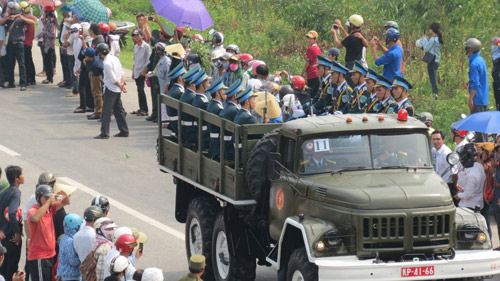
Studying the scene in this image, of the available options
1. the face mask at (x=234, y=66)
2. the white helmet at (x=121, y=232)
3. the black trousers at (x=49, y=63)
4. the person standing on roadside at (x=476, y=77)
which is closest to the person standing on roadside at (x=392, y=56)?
the person standing on roadside at (x=476, y=77)

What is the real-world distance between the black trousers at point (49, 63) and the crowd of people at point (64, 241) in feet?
44.2

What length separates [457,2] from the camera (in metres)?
23.1

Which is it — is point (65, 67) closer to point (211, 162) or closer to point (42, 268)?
point (211, 162)

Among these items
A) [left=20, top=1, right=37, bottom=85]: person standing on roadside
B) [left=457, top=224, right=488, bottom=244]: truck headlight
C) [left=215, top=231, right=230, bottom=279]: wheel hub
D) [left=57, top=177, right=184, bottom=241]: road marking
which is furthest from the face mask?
[left=20, top=1, right=37, bottom=85]: person standing on roadside

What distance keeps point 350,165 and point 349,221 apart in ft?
3.10

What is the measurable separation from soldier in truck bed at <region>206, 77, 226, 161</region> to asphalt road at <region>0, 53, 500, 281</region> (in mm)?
1895

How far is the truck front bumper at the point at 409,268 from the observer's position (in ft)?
36.9

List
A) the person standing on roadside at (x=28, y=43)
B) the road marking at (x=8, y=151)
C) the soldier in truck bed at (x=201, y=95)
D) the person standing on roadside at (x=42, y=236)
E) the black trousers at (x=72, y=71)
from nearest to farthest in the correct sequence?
the person standing on roadside at (x=42, y=236) < the soldier in truck bed at (x=201, y=95) < the road marking at (x=8, y=151) < the black trousers at (x=72, y=71) < the person standing on roadside at (x=28, y=43)

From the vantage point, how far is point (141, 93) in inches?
960

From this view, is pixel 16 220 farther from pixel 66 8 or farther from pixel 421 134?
pixel 66 8

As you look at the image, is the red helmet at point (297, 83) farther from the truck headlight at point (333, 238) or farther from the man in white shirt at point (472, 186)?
the truck headlight at point (333, 238)

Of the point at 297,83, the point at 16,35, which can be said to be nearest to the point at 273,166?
the point at 297,83

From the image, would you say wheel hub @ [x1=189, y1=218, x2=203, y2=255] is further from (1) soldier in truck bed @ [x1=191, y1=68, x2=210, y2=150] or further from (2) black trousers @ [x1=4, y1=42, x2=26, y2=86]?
(2) black trousers @ [x1=4, y1=42, x2=26, y2=86]

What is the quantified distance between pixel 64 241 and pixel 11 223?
A: 1552 mm
